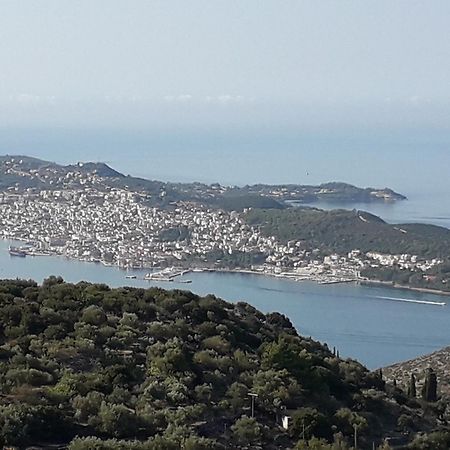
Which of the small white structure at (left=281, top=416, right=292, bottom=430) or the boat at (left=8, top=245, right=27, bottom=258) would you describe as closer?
the small white structure at (left=281, top=416, right=292, bottom=430)

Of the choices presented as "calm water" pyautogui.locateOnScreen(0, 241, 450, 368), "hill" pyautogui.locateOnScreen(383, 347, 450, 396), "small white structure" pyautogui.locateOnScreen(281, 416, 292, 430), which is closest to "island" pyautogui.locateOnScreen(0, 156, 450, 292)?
"calm water" pyautogui.locateOnScreen(0, 241, 450, 368)

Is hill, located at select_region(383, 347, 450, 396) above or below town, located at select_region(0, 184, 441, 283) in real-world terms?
below

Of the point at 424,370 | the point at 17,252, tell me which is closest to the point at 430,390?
the point at 424,370

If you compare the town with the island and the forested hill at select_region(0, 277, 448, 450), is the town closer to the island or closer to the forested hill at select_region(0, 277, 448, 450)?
the island

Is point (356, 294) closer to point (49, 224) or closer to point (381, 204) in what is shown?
point (49, 224)

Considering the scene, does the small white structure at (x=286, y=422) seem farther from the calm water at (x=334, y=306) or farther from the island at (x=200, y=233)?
the island at (x=200, y=233)

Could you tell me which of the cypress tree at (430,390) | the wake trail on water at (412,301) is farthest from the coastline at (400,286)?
the cypress tree at (430,390)
